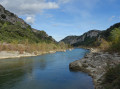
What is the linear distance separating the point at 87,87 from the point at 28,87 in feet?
29.8

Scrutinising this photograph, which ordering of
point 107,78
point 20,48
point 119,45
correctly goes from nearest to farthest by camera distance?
point 107,78 → point 119,45 → point 20,48

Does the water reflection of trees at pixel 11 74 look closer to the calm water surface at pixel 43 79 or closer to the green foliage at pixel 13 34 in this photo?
the calm water surface at pixel 43 79

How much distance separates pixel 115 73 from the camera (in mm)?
14031

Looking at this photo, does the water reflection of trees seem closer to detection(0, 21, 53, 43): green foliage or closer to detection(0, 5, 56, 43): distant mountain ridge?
detection(0, 21, 53, 43): green foliage

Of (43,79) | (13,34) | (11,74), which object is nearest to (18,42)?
(13,34)

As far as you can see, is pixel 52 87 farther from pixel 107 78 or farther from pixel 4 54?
pixel 4 54

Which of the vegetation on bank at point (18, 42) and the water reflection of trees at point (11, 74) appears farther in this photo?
the vegetation on bank at point (18, 42)

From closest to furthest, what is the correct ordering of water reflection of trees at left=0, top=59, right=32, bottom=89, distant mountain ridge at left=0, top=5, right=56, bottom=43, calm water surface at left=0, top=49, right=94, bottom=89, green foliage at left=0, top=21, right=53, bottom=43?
calm water surface at left=0, top=49, right=94, bottom=89 < water reflection of trees at left=0, top=59, right=32, bottom=89 < green foliage at left=0, top=21, right=53, bottom=43 < distant mountain ridge at left=0, top=5, right=56, bottom=43

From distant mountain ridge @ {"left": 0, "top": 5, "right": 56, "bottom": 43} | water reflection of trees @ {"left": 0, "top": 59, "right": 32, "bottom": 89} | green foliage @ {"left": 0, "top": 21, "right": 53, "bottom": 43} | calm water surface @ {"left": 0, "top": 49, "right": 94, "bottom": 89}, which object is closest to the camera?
calm water surface @ {"left": 0, "top": 49, "right": 94, "bottom": 89}

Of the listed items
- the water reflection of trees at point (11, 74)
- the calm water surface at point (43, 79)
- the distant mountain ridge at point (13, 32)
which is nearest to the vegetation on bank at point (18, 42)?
the distant mountain ridge at point (13, 32)

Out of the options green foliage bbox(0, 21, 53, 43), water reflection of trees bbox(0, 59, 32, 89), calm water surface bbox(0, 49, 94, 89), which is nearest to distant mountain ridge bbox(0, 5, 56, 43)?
green foliage bbox(0, 21, 53, 43)

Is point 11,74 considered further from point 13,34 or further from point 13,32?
point 13,32

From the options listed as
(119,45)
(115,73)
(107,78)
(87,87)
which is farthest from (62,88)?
(119,45)

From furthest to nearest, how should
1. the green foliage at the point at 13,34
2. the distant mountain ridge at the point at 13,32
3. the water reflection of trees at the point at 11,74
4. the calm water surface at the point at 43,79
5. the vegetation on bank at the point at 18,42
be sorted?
the distant mountain ridge at the point at 13,32 < the green foliage at the point at 13,34 < the vegetation on bank at the point at 18,42 < the water reflection of trees at the point at 11,74 < the calm water surface at the point at 43,79
